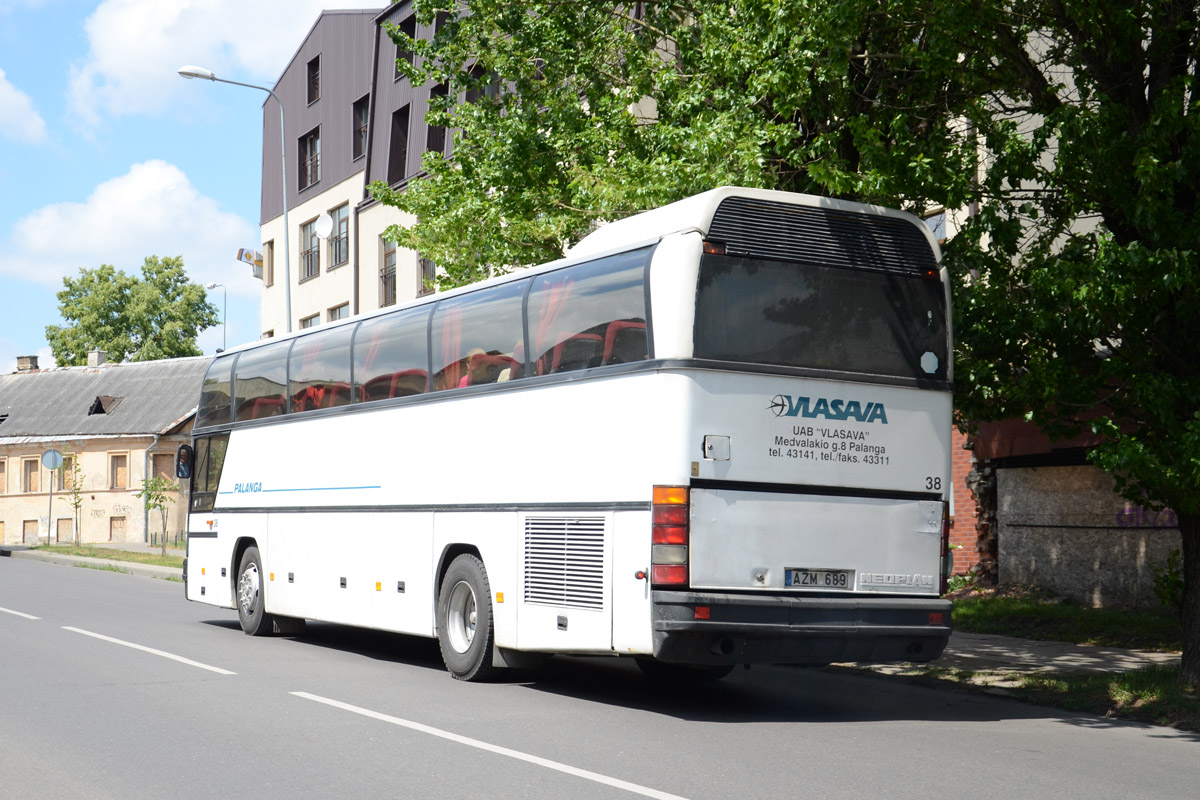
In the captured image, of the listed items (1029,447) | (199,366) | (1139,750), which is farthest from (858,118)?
(199,366)

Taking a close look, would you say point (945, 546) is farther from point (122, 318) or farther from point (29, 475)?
point (122, 318)

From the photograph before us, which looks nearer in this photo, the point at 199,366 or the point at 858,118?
the point at 858,118

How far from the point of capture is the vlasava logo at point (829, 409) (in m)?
10.1

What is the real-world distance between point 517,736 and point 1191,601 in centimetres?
606

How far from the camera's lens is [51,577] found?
30.8 meters

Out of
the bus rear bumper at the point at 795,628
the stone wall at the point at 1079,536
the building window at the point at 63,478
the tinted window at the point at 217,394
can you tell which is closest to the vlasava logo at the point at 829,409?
the bus rear bumper at the point at 795,628

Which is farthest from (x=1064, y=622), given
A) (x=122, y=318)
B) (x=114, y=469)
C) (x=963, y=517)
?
(x=122, y=318)

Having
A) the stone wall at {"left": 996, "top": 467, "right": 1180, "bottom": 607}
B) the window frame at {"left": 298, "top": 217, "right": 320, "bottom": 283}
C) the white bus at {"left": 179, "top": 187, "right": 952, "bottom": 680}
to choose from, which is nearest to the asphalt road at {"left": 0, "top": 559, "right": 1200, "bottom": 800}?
the white bus at {"left": 179, "top": 187, "right": 952, "bottom": 680}

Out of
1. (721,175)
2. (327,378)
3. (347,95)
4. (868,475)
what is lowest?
(868,475)

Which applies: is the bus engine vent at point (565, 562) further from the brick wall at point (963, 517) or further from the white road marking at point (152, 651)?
the brick wall at point (963, 517)

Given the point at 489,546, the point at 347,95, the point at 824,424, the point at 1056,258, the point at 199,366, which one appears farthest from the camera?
the point at 199,366

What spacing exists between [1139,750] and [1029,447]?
9985mm

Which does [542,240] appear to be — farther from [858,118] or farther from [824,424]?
[824,424]

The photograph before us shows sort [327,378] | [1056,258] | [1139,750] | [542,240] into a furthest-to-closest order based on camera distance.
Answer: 1. [542,240]
2. [327,378]
3. [1056,258]
4. [1139,750]
